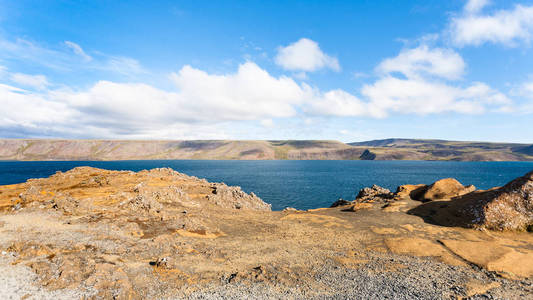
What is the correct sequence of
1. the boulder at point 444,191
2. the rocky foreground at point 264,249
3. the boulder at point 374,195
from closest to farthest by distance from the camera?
the rocky foreground at point 264,249 → the boulder at point 444,191 → the boulder at point 374,195

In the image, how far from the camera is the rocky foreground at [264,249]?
12930mm

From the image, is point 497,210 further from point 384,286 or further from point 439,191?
point 384,286

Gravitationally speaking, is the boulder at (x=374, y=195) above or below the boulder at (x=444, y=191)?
below

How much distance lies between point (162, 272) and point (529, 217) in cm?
3253

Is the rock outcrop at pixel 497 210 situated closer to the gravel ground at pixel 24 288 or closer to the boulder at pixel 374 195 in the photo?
the boulder at pixel 374 195

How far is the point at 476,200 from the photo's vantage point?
2592 cm

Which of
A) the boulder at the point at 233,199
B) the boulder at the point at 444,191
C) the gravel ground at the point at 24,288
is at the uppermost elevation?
the boulder at the point at 444,191

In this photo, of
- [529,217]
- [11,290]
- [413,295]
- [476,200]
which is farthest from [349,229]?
[11,290]

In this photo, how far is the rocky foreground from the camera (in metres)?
12.9

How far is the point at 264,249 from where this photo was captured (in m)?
19.1

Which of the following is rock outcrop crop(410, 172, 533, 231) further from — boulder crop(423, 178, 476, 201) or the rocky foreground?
boulder crop(423, 178, 476, 201)

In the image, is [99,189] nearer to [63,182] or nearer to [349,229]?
[63,182]

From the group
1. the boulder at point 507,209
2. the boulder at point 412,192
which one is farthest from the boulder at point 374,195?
the boulder at point 507,209

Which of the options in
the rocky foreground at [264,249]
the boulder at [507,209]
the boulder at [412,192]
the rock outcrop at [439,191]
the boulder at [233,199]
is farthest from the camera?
the boulder at [233,199]
